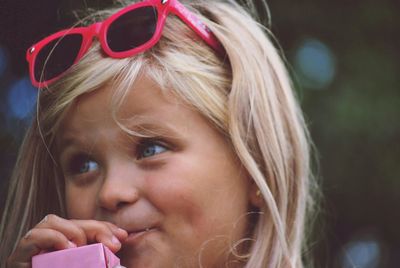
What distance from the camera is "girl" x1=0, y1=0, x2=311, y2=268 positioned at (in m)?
2.22

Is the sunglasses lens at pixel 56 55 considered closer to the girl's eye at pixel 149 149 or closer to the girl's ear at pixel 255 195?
the girl's eye at pixel 149 149

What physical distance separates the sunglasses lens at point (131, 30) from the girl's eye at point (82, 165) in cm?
33

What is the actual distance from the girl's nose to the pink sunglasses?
37 centimetres

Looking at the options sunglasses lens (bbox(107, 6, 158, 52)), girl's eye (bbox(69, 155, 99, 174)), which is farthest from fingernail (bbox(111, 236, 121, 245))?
sunglasses lens (bbox(107, 6, 158, 52))

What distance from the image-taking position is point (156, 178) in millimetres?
2254

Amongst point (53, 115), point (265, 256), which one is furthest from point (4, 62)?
point (265, 256)

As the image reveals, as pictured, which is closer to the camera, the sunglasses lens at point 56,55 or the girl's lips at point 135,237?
the girl's lips at point 135,237

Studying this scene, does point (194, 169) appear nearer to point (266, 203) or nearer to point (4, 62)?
point (266, 203)

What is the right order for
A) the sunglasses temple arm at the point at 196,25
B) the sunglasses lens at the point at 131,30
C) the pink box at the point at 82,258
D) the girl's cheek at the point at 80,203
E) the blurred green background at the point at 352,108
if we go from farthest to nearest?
1. the blurred green background at the point at 352,108
2. the sunglasses temple arm at the point at 196,25
3. the sunglasses lens at the point at 131,30
4. the girl's cheek at the point at 80,203
5. the pink box at the point at 82,258

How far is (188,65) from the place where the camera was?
8.12 feet

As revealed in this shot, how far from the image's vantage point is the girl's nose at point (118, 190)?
220cm

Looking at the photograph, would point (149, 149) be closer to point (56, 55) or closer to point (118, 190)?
point (118, 190)

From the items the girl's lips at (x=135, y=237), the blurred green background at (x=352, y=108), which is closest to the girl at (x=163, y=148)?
the girl's lips at (x=135, y=237)

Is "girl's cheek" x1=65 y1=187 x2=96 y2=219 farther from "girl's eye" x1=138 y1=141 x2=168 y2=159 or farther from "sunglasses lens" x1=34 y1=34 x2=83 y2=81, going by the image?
"sunglasses lens" x1=34 y1=34 x2=83 y2=81
